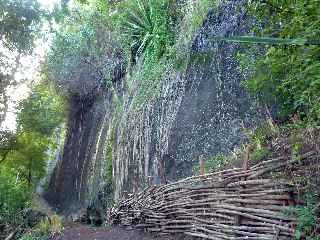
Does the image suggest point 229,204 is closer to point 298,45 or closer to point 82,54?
point 298,45

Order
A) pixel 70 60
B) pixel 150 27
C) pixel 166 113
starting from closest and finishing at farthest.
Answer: pixel 166 113
pixel 150 27
pixel 70 60

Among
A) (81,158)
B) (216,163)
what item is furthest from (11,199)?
(216,163)

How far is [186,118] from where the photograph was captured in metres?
5.45

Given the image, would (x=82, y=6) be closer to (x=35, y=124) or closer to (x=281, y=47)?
(x=35, y=124)

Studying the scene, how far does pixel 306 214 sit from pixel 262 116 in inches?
74.0

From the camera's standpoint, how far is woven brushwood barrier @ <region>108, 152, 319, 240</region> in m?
2.79

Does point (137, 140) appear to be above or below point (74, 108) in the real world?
below

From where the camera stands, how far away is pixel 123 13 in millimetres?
7539

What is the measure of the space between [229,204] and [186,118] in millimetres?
2184

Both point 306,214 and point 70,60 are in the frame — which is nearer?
point 306,214

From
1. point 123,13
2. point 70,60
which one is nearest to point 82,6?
point 70,60

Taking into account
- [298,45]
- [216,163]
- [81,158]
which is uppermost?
[81,158]

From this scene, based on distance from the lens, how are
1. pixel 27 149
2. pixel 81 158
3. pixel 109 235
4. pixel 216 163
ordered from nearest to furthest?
pixel 216 163
pixel 109 235
pixel 81 158
pixel 27 149

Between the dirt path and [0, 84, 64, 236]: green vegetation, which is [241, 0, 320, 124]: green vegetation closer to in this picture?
the dirt path
